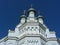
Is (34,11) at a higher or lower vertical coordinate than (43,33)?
higher

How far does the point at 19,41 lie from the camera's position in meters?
32.6

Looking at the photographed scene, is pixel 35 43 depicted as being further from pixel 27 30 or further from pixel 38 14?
pixel 38 14

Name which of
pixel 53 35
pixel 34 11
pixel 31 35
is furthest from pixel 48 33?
pixel 34 11

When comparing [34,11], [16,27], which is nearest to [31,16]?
[34,11]

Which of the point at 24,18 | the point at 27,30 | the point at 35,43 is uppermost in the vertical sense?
the point at 24,18

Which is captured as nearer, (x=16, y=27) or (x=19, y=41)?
(x=19, y=41)

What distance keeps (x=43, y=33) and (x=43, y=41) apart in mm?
1506

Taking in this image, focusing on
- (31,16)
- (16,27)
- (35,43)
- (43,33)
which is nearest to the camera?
(35,43)

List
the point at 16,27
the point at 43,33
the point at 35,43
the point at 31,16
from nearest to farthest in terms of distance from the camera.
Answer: the point at 35,43 < the point at 43,33 < the point at 16,27 < the point at 31,16

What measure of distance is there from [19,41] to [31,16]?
730 centimetres

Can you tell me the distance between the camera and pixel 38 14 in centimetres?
4009

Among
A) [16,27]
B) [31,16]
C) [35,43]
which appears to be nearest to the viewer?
[35,43]

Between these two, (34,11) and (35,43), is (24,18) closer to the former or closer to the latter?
(34,11)

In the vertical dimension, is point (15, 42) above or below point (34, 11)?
below
